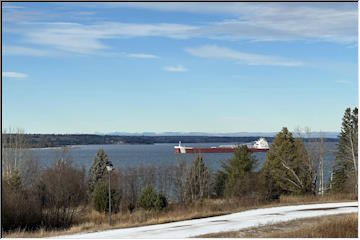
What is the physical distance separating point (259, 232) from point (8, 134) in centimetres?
1736

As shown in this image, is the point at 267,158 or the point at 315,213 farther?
the point at 267,158

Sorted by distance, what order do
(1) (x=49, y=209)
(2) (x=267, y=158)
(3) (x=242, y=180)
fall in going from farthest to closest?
(2) (x=267, y=158) < (3) (x=242, y=180) < (1) (x=49, y=209)

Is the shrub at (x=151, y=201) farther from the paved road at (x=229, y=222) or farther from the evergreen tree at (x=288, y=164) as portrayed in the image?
the evergreen tree at (x=288, y=164)

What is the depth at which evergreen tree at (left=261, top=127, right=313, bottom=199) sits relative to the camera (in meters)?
17.8

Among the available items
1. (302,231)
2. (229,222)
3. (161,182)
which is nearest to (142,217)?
(229,222)

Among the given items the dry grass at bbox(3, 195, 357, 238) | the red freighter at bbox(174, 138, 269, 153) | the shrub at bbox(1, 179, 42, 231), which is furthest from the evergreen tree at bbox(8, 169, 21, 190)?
the red freighter at bbox(174, 138, 269, 153)

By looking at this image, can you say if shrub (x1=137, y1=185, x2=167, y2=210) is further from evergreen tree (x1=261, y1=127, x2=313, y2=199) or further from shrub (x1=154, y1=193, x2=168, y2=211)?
evergreen tree (x1=261, y1=127, x2=313, y2=199)

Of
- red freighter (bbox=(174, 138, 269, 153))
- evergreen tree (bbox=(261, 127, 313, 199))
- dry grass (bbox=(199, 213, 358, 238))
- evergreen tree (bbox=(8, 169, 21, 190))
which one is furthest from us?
red freighter (bbox=(174, 138, 269, 153))

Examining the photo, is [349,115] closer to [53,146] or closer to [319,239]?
[53,146]

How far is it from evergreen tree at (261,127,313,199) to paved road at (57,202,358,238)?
6.78 meters

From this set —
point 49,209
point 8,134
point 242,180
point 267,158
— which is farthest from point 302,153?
point 8,134

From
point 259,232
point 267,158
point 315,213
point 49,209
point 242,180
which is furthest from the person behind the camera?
point 267,158

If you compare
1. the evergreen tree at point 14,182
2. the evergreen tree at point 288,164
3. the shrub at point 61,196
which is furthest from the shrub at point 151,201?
the evergreen tree at point 288,164

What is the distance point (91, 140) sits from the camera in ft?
75.4
